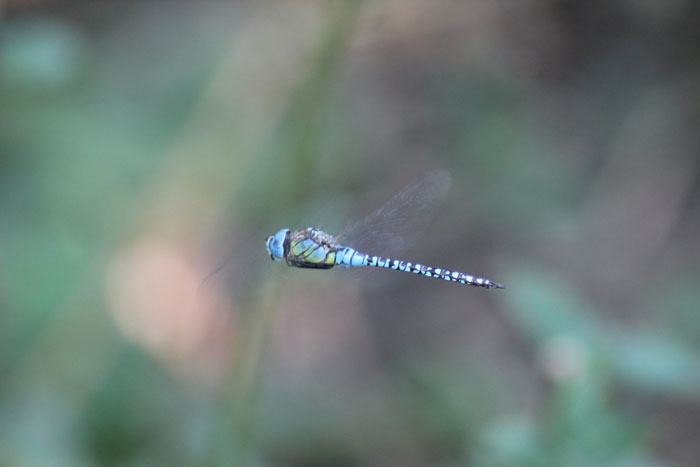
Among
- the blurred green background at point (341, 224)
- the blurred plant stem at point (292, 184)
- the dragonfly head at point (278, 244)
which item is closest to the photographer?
the blurred plant stem at point (292, 184)

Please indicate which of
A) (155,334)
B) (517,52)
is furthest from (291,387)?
(517,52)

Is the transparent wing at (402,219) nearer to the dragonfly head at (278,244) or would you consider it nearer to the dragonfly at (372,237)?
the dragonfly at (372,237)

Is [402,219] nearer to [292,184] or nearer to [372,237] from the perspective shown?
[372,237]

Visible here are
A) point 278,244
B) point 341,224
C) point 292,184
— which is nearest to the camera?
point 292,184

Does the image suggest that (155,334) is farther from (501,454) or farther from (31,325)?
(501,454)

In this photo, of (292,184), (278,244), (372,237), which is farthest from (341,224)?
(292,184)

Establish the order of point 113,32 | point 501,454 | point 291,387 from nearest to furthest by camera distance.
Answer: point 501,454 < point 291,387 < point 113,32

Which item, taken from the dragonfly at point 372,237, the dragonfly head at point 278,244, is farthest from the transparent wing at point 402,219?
the dragonfly head at point 278,244
